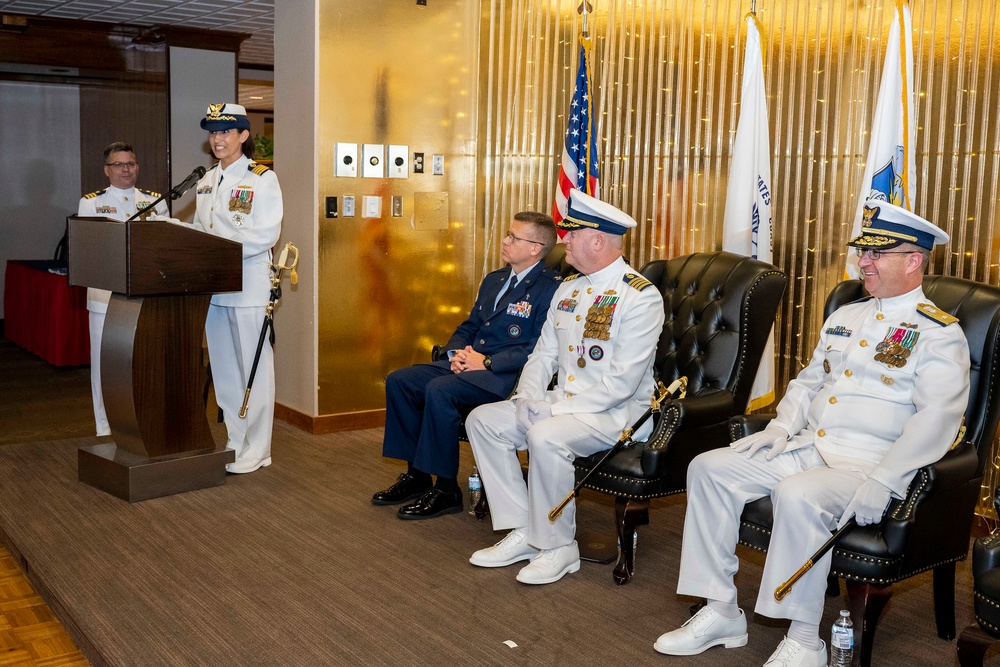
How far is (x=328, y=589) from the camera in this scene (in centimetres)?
352

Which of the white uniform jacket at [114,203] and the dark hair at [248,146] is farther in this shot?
the white uniform jacket at [114,203]

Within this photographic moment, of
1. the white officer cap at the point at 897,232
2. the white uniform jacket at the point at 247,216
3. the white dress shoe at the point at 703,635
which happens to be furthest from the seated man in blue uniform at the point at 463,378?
the white officer cap at the point at 897,232

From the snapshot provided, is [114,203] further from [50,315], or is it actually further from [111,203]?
[50,315]

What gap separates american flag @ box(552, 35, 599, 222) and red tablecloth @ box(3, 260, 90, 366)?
4263 mm

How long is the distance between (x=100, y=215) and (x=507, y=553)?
130 inches

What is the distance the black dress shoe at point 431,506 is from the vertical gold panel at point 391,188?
176cm

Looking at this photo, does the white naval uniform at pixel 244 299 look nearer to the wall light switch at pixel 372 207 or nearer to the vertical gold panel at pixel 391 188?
the vertical gold panel at pixel 391 188

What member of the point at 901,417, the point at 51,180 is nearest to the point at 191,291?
the point at 901,417

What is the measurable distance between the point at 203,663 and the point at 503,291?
2.14 meters

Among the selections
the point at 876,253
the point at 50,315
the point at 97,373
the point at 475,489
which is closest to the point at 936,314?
the point at 876,253

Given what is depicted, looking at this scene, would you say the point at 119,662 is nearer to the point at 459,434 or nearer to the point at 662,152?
the point at 459,434

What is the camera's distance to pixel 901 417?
3.01m

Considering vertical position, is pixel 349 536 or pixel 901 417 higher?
pixel 901 417

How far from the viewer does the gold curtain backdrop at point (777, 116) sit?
4.12m
